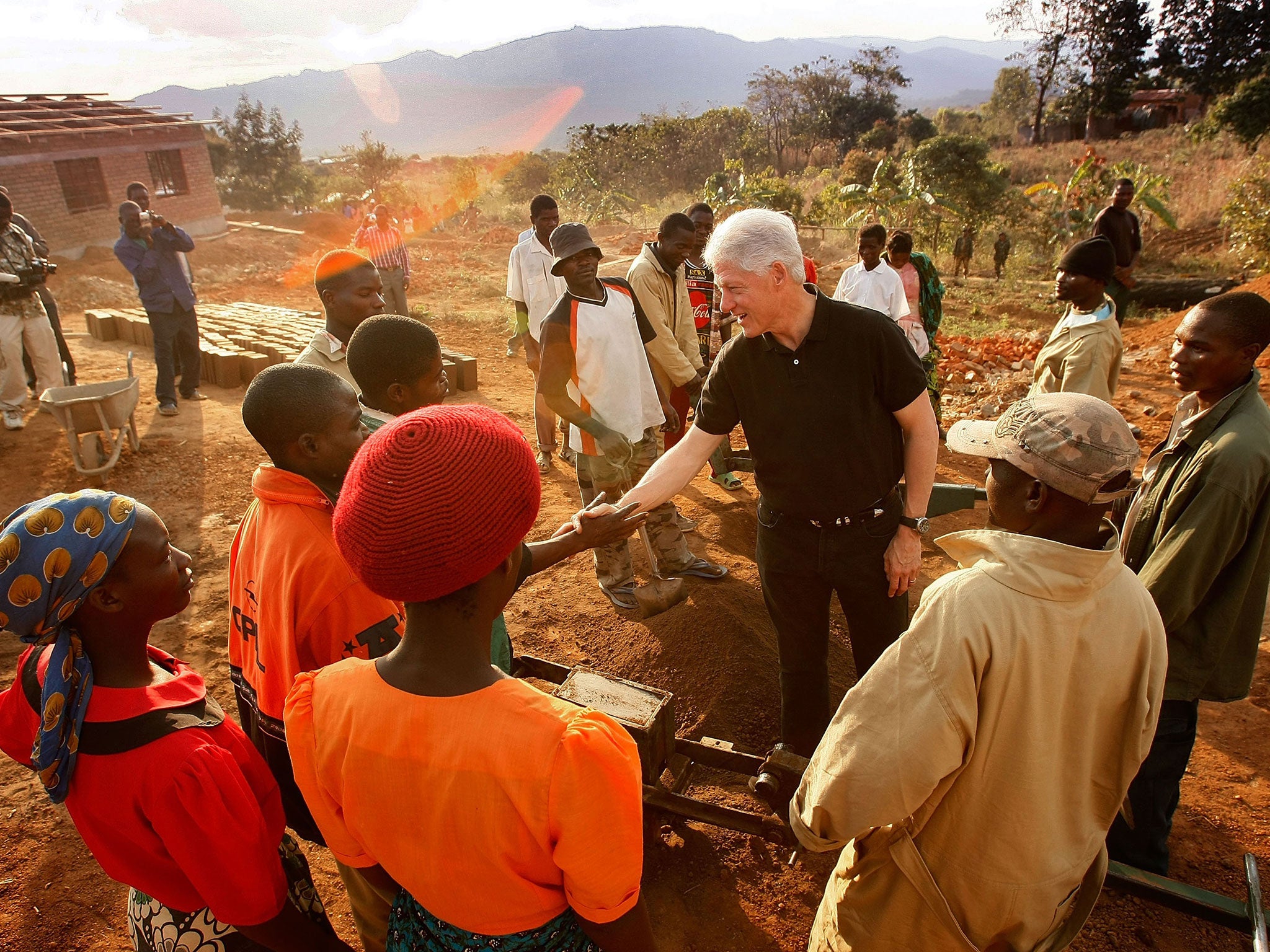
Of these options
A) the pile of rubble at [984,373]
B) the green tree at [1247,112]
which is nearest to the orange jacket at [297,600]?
the pile of rubble at [984,373]

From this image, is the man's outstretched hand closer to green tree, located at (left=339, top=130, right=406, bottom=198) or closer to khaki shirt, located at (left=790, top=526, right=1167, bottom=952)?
khaki shirt, located at (left=790, top=526, right=1167, bottom=952)

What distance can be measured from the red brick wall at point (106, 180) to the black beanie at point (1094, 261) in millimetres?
19724

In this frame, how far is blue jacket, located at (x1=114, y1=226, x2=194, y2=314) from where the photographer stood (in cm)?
704

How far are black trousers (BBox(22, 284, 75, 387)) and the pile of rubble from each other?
907 cm

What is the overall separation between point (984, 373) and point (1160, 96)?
33882mm

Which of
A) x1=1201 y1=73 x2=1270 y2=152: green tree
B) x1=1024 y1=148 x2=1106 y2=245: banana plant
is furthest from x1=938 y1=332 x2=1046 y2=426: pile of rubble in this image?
x1=1201 y1=73 x2=1270 y2=152: green tree

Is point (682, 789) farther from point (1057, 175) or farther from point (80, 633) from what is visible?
point (1057, 175)

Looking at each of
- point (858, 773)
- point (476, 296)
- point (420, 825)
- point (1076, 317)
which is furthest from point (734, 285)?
point (476, 296)

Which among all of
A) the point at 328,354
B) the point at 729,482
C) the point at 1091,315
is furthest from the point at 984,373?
the point at 328,354

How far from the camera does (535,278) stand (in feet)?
23.7

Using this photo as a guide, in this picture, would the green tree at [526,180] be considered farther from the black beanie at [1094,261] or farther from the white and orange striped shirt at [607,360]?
the black beanie at [1094,261]

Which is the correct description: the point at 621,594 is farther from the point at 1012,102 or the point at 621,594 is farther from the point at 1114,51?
the point at 1012,102

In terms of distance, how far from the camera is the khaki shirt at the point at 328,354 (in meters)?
3.27

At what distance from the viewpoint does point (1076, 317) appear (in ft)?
13.3
